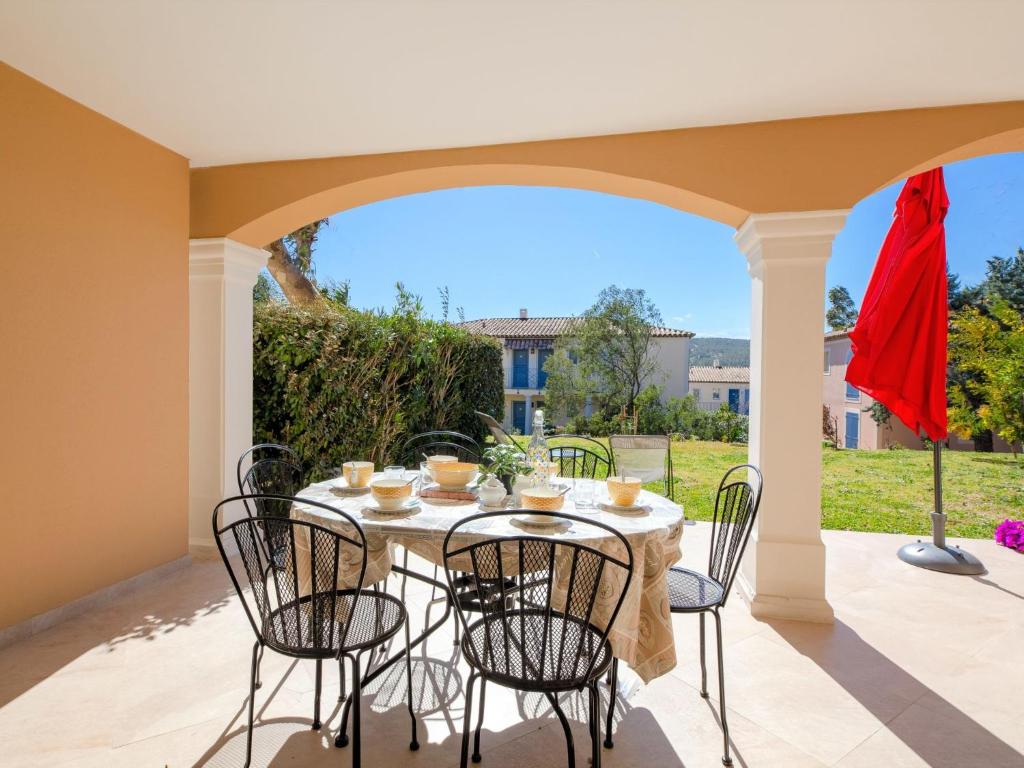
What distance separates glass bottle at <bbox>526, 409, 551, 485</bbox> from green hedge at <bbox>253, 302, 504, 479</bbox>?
2.34 meters

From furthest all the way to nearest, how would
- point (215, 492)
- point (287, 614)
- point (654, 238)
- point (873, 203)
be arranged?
point (654, 238)
point (873, 203)
point (215, 492)
point (287, 614)

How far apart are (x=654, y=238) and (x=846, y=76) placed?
736 inches

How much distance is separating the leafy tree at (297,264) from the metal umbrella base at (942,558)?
19.3 ft

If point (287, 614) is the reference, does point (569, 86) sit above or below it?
above

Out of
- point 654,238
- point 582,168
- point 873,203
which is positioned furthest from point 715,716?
point 654,238

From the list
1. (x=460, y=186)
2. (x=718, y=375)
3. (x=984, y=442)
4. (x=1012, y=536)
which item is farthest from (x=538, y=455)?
(x=718, y=375)

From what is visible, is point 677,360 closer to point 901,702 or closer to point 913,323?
point 913,323

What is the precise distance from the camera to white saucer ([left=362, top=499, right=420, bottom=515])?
187 centimetres

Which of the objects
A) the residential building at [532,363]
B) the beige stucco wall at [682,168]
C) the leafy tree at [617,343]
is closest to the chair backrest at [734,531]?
the beige stucco wall at [682,168]

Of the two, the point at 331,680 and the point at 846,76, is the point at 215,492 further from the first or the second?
the point at 846,76

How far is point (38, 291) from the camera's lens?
2461mm

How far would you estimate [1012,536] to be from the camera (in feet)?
11.9

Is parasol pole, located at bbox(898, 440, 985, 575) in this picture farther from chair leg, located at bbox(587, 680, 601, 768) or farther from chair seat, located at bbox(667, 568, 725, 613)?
chair leg, located at bbox(587, 680, 601, 768)

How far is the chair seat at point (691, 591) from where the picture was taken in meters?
1.82
